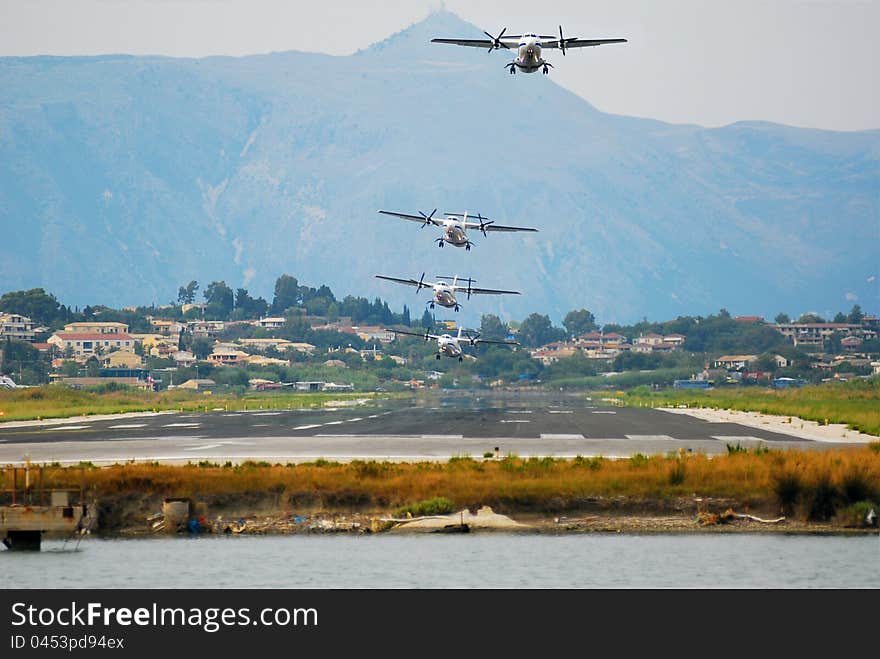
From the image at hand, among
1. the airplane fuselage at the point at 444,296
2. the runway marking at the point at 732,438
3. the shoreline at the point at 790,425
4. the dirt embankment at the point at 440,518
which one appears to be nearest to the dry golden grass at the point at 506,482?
the dirt embankment at the point at 440,518

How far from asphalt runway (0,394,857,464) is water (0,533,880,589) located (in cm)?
1865

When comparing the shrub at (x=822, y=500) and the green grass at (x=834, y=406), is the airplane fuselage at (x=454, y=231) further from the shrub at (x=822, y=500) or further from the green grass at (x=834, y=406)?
the shrub at (x=822, y=500)

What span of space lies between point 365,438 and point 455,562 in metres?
40.7

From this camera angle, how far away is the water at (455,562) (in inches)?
1476

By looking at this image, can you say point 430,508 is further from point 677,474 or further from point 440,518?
point 677,474

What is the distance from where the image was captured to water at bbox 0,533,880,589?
37.5m

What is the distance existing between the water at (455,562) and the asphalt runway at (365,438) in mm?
18647

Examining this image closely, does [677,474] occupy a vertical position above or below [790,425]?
above

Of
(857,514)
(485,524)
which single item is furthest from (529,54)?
(857,514)

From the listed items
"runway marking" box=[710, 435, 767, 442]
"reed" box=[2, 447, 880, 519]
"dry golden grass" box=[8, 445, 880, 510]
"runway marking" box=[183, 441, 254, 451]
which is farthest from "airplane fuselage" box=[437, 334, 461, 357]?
"reed" box=[2, 447, 880, 519]

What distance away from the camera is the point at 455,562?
40.7 metres
